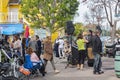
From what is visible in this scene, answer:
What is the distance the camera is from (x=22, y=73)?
13.6 metres

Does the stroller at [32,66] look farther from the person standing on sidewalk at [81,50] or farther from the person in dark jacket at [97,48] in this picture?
the person standing on sidewalk at [81,50]

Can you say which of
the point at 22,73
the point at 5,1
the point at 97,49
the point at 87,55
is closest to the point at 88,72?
the point at 97,49

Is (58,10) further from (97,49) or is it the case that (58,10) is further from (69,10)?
(97,49)

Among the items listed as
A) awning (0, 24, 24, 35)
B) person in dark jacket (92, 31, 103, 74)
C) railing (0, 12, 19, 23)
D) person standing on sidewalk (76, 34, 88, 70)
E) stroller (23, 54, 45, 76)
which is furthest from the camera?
railing (0, 12, 19, 23)

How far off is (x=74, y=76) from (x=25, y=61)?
245cm

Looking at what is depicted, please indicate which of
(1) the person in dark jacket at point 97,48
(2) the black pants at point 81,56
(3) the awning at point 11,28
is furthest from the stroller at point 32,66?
(3) the awning at point 11,28

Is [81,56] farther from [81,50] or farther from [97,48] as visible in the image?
[97,48]

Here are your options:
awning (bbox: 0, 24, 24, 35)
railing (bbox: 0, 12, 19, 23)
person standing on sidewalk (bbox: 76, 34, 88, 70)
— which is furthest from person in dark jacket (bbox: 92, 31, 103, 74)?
railing (bbox: 0, 12, 19, 23)

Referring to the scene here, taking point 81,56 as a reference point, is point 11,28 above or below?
above

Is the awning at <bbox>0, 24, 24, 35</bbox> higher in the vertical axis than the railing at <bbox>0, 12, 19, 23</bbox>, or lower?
lower

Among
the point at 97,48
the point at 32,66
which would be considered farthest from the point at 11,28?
the point at 32,66

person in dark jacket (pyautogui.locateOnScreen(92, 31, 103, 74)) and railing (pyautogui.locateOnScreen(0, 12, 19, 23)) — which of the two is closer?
person in dark jacket (pyautogui.locateOnScreen(92, 31, 103, 74))

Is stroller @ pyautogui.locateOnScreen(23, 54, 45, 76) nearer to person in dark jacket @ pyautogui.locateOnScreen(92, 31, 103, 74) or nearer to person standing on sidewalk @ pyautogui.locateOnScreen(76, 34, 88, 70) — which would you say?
person in dark jacket @ pyautogui.locateOnScreen(92, 31, 103, 74)

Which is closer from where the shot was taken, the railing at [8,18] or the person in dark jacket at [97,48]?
the person in dark jacket at [97,48]
